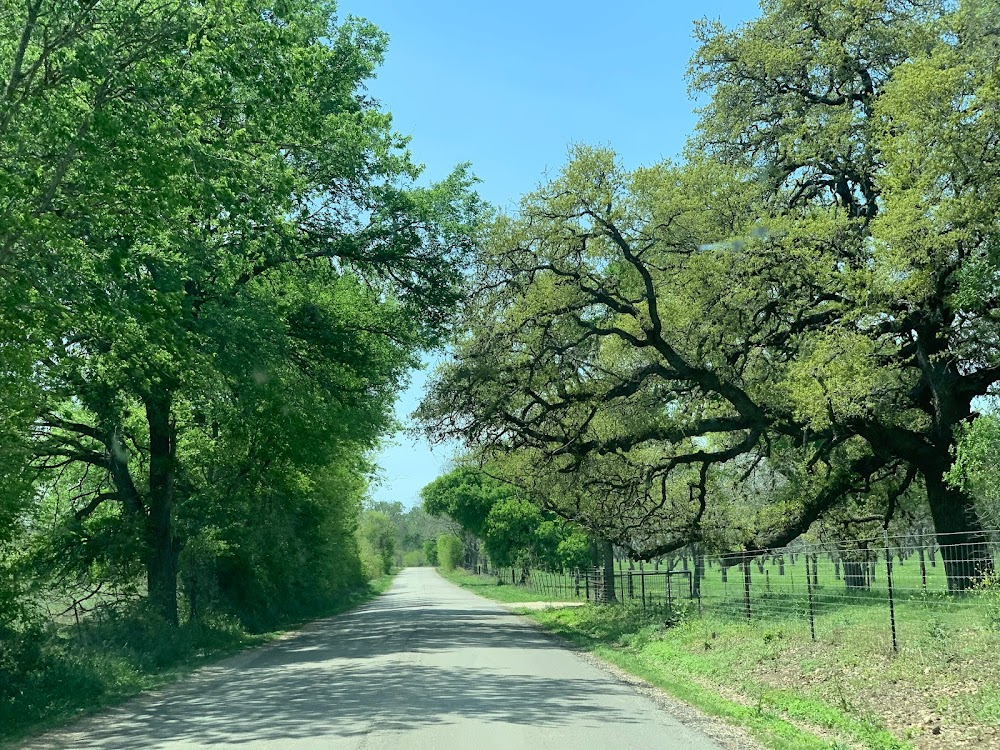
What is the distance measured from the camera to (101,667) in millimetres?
16594

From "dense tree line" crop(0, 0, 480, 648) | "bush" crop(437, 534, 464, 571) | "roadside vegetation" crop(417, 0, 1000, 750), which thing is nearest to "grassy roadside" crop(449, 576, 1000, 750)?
"roadside vegetation" crop(417, 0, 1000, 750)

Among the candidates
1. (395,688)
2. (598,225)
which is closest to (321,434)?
(598,225)

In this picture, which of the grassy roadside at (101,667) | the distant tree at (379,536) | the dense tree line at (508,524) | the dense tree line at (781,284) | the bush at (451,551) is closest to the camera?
the grassy roadside at (101,667)

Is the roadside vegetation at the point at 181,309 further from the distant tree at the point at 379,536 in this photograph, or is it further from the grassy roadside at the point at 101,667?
the distant tree at the point at 379,536

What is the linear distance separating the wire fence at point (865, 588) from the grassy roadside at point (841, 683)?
0.17 m

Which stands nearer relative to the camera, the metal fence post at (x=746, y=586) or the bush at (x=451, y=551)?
the metal fence post at (x=746, y=586)

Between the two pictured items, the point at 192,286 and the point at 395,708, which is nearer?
Answer: the point at 395,708

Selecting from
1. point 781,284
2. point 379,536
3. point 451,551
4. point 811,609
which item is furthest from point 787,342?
point 379,536

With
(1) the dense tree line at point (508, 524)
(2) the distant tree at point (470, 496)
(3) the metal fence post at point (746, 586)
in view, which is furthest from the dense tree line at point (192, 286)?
(2) the distant tree at point (470, 496)

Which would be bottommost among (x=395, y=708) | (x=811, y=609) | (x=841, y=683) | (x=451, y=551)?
(x=395, y=708)

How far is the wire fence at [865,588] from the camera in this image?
1298 cm

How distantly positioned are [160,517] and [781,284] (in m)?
16.4

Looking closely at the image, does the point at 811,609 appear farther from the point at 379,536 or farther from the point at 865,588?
the point at 379,536

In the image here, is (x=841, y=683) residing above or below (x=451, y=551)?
below
